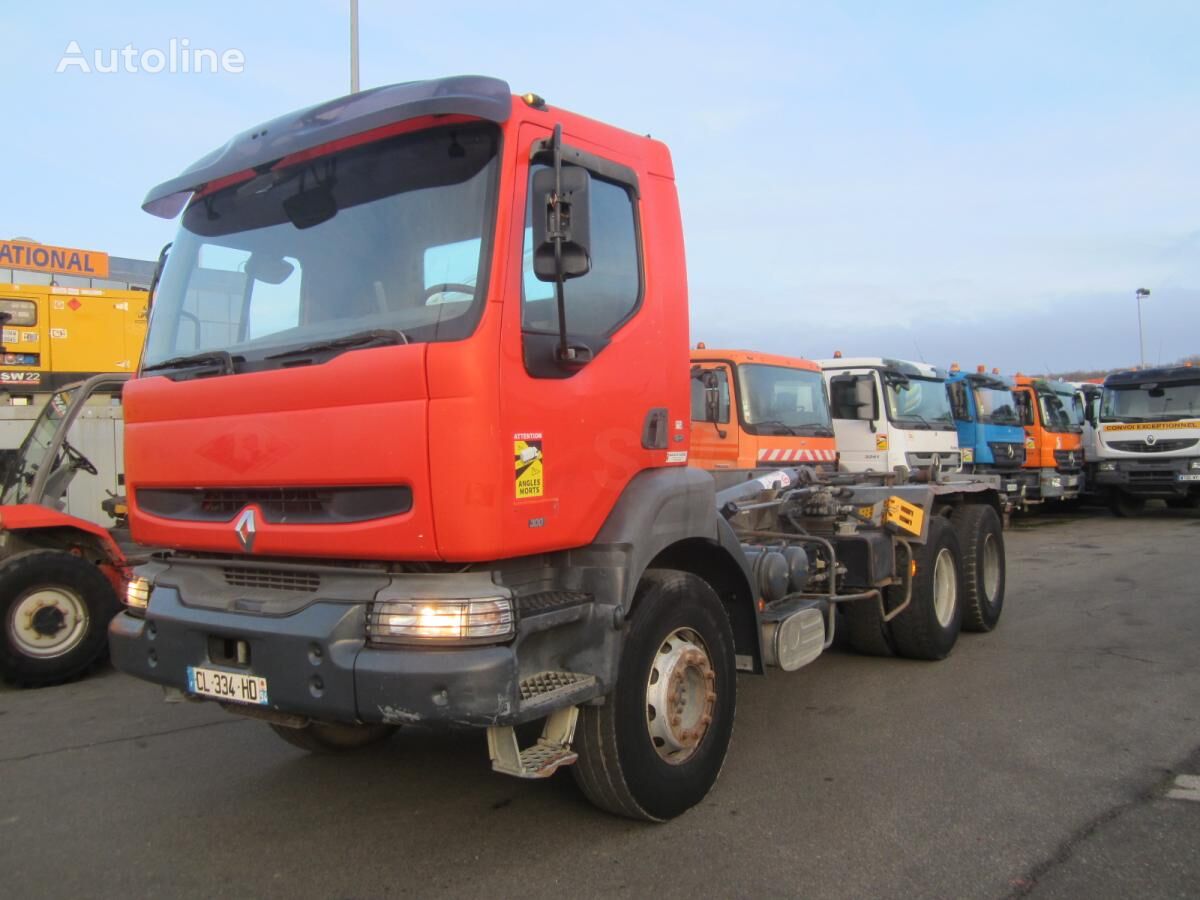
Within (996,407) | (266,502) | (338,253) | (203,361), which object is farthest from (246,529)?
(996,407)

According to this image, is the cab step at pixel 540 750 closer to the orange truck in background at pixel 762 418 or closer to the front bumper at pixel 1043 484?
the orange truck in background at pixel 762 418

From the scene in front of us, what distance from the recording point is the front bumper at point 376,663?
3.02 meters

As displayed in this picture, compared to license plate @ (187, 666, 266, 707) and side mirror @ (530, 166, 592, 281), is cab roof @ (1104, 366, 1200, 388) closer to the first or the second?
side mirror @ (530, 166, 592, 281)

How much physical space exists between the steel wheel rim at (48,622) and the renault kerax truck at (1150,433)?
18427 mm

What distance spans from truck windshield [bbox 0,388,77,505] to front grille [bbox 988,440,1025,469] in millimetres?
15130

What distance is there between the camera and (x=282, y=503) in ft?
11.5

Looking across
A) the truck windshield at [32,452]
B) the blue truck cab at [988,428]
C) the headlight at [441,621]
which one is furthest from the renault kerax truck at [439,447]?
the blue truck cab at [988,428]

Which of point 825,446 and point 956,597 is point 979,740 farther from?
point 825,446

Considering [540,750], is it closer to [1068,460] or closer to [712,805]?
[712,805]

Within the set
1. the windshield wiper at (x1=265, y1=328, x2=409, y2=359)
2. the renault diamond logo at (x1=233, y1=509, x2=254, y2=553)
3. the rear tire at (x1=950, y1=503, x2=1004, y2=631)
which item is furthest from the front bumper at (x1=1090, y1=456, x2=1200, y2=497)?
the renault diamond logo at (x1=233, y1=509, x2=254, y2=553)

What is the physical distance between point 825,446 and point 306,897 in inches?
319

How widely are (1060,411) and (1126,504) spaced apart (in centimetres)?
252

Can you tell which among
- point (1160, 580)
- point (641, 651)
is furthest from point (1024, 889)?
point (1160, 580)

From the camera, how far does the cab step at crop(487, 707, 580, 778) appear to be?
3293mm
